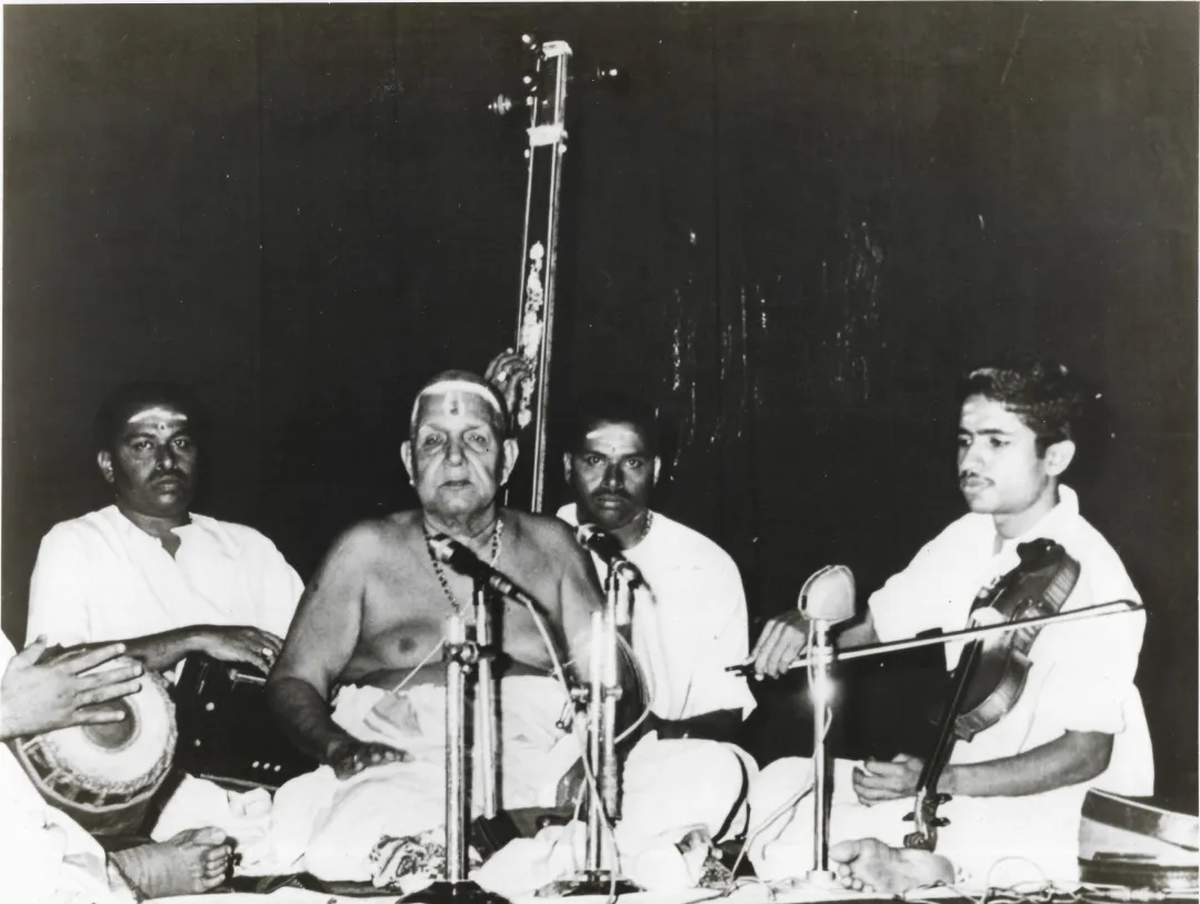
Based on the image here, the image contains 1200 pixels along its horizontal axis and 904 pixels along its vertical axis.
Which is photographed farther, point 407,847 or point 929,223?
point 929,223

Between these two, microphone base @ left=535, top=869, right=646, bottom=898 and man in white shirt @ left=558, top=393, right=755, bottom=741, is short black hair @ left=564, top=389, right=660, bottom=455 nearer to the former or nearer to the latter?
man in white shirt @ left=558, top=393, right=755, bottom=741

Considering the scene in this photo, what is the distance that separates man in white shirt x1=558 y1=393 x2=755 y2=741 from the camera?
15.4 feet

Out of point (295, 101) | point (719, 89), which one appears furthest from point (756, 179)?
point (295, 101)

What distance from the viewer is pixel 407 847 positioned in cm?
432

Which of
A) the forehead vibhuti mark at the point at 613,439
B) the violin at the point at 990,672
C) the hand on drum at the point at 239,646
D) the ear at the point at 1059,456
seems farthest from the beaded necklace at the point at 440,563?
the ear at the point at 1059,456

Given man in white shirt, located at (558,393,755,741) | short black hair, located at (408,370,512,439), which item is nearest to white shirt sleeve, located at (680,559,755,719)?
man in white shirt, located at (558,393,755,741)

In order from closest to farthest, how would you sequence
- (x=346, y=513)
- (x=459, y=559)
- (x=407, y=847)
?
1. (x=459, y=559)
2. (x=407, y=847)
3. (x=346, y=513)

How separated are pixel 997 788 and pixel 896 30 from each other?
2.56m

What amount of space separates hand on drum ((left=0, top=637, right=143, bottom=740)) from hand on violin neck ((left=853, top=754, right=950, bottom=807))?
231 centimetres

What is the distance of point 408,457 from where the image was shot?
4.70 meters

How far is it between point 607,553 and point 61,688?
5.71ft

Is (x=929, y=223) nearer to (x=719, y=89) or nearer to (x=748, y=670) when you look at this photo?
(x=719, y=89)

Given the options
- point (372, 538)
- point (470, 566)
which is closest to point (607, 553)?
point (470, 566)

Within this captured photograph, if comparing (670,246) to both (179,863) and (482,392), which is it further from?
(179,863)
